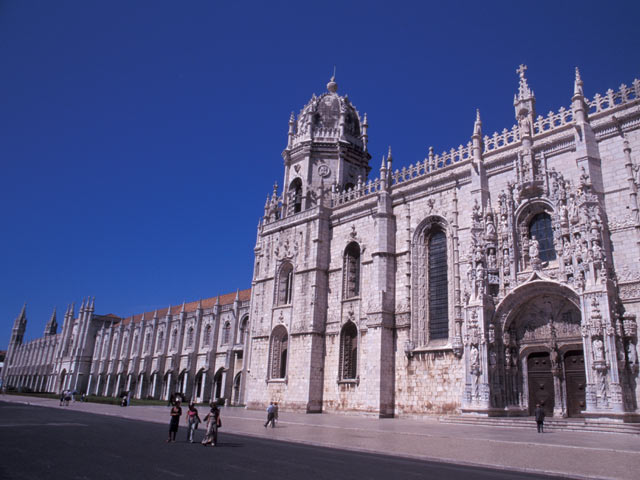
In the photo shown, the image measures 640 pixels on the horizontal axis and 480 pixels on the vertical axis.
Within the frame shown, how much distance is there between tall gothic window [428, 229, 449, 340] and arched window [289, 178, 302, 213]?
42.3ft

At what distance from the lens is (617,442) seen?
14508 mm

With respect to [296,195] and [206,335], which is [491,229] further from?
[206,335]

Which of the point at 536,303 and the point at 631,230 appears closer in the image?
the point at 631,230

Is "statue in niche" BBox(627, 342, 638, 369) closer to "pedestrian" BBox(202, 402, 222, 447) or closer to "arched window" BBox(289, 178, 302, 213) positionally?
"pedestrian" BBox(202, 402, 222, 447)

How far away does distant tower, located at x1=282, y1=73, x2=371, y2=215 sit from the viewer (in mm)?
38000

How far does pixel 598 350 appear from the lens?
19.2 meters

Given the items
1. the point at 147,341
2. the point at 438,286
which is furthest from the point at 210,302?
the point at 438,286

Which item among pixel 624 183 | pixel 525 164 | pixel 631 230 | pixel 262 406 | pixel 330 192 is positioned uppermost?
pixel 330 192

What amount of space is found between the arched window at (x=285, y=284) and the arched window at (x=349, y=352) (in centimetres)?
603

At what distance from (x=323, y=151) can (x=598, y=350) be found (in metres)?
24.8

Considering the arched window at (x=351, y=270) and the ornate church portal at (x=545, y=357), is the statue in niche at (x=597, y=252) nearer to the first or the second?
the ornate church portal at (x=545, y=357)

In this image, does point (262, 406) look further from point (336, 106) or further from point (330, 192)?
point (336, 106)

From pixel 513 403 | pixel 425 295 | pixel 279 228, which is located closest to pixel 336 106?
pixel 279 228

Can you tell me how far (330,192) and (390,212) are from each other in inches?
302
